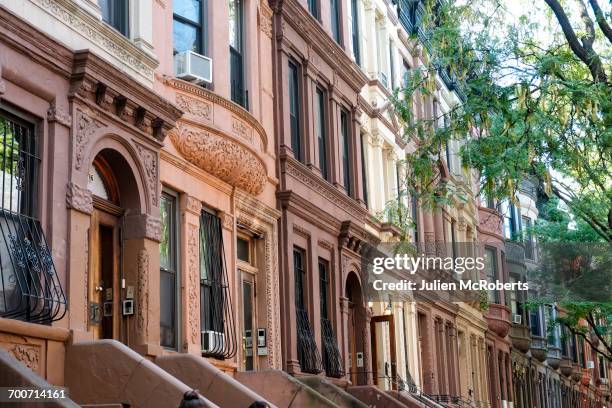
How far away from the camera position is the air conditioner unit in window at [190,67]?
55.2ft


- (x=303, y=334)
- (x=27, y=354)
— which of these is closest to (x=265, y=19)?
(x=303, y=334)

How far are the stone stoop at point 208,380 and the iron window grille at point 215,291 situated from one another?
3042mm

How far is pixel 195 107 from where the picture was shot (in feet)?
55.6

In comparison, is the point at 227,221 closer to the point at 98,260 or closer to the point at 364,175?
the point at 98,260

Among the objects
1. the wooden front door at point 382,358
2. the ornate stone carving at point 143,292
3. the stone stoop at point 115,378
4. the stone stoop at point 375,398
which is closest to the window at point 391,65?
the wooden front door at point 382,358

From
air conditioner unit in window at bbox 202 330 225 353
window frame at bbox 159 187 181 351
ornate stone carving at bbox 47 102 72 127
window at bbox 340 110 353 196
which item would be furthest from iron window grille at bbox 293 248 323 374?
ornate stone carving at bbox 47 102 72 127

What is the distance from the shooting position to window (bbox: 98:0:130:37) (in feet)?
49.9

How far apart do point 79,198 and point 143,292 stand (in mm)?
2045

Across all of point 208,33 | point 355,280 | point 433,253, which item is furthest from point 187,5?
point 433,253

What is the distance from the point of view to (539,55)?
642 inches

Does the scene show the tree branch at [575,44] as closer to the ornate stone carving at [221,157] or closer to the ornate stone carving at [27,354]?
the ornate stone carving at [221,157]

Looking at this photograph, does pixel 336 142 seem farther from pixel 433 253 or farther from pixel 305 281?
pixel 433 253

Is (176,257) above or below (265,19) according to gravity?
below

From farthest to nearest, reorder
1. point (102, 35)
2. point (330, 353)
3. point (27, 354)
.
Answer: point (330, 353), point (102, 35), point (27, 354)
